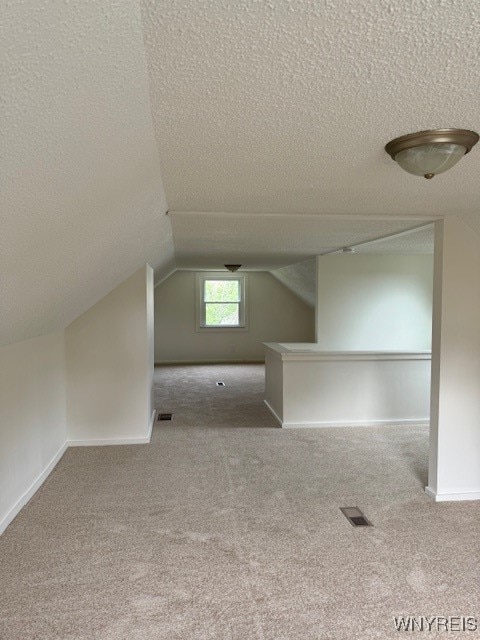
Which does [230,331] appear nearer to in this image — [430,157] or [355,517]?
[355,517]

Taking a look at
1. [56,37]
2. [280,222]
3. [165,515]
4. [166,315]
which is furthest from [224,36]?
[166,315]

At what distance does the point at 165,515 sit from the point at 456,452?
193 cm

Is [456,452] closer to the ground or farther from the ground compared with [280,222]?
closer to the ground

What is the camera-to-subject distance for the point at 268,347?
5.34 m

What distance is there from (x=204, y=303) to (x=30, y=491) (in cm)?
661

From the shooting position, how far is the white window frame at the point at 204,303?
9281mm

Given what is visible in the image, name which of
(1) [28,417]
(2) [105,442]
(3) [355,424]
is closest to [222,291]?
(3) [355,424]

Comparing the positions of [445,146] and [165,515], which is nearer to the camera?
[445,146]

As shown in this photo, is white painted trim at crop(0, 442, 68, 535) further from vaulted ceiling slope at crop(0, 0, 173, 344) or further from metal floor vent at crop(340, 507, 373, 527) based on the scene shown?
metal floor vent at crop(340, 507, 373, 527)

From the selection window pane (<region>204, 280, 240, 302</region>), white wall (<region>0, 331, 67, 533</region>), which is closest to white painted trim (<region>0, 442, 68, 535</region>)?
white wall (<region>0, 331, 67, 533</region>)

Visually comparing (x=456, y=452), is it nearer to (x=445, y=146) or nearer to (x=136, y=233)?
(x=445, y=146)

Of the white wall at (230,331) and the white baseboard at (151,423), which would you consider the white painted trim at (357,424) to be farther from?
the white wall at (230,331)

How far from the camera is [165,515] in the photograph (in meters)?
2.70

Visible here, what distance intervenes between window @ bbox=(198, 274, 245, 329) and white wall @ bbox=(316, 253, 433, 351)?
381 cm
